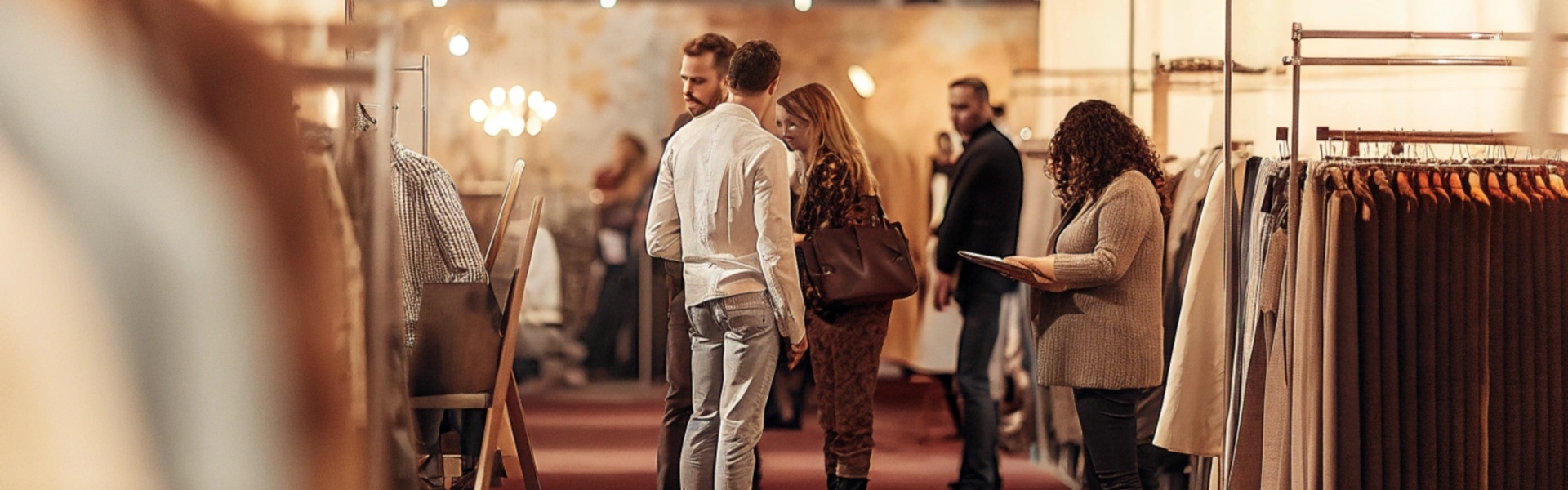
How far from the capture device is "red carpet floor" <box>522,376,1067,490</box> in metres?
4.39

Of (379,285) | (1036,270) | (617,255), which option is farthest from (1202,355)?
(617,255)

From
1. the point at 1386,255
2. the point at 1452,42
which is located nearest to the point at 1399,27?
the point at 1452,42

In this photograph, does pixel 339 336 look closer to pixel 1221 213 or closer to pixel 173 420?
pixel 173 420

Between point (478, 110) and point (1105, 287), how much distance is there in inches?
114

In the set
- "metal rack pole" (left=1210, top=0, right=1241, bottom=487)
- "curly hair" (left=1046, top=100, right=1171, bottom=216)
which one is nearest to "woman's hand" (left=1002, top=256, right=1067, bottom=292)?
"curly hair" (left=1046, top=100, right=1171, bottom=216)

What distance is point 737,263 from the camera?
3.23m

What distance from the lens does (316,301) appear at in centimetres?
71

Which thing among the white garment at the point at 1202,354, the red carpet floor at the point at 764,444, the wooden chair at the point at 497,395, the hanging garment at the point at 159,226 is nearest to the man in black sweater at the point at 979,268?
the red carpet floor at the point at 764,444

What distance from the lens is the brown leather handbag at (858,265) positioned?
3.61 meters

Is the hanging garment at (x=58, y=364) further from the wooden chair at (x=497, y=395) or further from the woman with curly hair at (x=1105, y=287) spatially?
the woman with curly hair at (x=1105, y=287)

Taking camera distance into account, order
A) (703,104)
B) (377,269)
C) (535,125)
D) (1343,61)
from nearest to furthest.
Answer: (377,269) → (1343,61) → (703,104) → (535,125)

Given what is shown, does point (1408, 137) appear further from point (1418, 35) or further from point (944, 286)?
point (944, 286)

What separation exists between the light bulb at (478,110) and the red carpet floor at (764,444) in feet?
3.73

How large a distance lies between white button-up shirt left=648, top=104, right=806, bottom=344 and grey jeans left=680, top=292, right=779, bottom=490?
41mm
